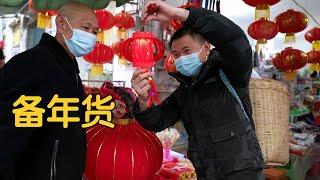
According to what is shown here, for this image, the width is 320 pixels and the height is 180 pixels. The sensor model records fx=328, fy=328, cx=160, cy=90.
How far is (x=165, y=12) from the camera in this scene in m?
1.68

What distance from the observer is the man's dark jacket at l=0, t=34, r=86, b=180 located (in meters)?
1.57

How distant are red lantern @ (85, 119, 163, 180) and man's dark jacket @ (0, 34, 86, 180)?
0.22 m

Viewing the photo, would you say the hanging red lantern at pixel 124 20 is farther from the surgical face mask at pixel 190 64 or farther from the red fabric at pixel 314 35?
the red fabric at pixel 314 35

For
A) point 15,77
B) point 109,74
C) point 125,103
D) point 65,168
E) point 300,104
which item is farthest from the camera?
point 300,104

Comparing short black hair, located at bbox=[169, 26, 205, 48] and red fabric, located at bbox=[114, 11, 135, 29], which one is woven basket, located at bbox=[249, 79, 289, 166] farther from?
red fabric, located at bbox=[114, 11, 135, 29]

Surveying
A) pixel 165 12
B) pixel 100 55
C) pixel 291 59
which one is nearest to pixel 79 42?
pixel 165 12

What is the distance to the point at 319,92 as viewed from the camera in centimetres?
869

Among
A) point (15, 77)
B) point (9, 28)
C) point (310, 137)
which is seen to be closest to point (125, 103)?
point (15, 77)

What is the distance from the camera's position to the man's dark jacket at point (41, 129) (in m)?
1.57

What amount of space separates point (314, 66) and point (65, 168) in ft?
24.2

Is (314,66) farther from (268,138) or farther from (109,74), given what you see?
(268,138)

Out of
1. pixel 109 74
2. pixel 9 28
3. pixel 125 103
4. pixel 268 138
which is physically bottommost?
pixel 268 138

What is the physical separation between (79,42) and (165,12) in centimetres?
64

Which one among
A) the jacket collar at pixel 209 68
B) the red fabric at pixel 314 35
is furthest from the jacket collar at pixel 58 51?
the red fabric at pixel 314 35
